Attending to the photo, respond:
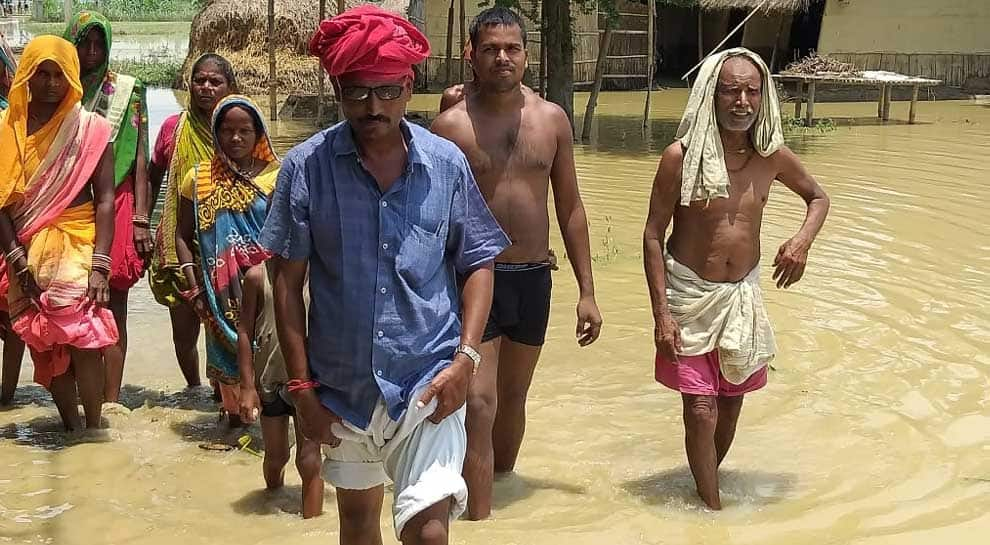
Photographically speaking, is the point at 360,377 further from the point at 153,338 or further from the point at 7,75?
the point at 153,338

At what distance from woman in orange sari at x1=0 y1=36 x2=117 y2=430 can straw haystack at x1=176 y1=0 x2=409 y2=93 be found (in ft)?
57.9

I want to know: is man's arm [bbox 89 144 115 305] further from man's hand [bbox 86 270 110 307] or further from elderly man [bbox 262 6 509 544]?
elderly man [bbox 262 6 509 544]

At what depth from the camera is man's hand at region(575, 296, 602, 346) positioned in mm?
3938

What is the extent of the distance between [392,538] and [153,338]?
10.6ft

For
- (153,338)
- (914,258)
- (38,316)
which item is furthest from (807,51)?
(38,316)

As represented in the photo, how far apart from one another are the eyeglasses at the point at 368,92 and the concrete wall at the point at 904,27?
2082 cm

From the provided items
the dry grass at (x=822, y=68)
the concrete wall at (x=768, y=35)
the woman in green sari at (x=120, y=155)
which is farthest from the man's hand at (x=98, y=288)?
the concrete wall at (x=768, y=35)

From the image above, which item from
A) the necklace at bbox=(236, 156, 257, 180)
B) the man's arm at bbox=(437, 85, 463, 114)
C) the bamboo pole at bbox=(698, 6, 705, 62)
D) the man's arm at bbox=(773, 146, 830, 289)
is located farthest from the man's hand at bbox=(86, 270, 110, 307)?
Result: the bamboo pole at bbox=(698, 6, 705, 62)

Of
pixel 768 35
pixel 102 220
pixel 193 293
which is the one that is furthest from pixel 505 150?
pixel 768 35

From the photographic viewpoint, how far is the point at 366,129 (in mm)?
2658

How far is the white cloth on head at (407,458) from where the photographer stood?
2.71 m

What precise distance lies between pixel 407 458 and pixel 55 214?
2.63 meters

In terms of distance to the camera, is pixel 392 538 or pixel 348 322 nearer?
pixel 348 322

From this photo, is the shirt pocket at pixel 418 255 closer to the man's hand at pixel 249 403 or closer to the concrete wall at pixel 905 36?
the man's hand at pixel 249 403
